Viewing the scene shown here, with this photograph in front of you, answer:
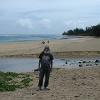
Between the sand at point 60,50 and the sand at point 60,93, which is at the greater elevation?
the sand at point 60,93

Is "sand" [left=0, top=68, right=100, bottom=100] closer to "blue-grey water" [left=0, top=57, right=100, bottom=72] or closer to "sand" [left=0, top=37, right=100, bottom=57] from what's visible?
"blue-grey water" [left=0, top=57, right=100, bottom=72]

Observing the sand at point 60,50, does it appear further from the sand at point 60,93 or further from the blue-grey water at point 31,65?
the sand at point 60,93

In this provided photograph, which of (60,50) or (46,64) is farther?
(60,50)

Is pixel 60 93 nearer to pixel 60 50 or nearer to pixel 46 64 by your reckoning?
pixel 46 64

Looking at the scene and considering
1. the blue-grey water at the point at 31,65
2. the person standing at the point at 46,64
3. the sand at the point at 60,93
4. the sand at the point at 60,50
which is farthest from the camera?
the sand at the point at 60,50

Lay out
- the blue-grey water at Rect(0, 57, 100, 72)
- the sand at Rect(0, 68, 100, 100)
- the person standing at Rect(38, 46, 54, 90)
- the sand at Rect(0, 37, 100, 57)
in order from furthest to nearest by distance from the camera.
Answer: the sand at Rect(0, 37, 100, 57) < the blue-grey water at Rect(0, 57, 100, 72) < the person standing at Rect(38, 46, 54, 90) < the sand at Rect(0, 68, 100, 100)

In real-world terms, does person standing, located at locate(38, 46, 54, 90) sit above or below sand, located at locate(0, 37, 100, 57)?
above

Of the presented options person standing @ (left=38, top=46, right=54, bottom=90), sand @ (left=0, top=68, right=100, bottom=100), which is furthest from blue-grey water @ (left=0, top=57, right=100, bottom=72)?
person standing @ (left=38, top=46, right=54, bottom=90)

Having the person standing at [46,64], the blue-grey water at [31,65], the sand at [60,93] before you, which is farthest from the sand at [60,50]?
the person standing at [46,64]

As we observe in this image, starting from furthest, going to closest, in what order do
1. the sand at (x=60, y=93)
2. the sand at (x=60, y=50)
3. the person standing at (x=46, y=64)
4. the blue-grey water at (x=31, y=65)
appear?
the sand at (x=60, y=50) < the blue-grey water at (x=31, y=65) < the person standing at (x=46, y=64) < the sand at (x=60, y=93)

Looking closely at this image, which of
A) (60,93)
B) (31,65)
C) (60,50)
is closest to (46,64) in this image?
(60,93)

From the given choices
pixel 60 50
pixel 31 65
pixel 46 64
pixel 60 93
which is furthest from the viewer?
pixel 60 50

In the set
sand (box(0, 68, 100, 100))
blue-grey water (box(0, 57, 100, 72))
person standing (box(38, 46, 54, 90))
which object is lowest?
blue-grey water (box(0, 57, 100, 72))

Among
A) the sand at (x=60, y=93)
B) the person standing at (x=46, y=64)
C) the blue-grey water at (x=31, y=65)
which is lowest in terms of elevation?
the blue-grey water at (x=31, y=65)
